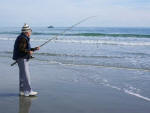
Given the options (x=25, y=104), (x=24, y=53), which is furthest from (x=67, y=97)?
(x=24, y=53)

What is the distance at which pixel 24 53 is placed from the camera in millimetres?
6340

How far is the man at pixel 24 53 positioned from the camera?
628cm

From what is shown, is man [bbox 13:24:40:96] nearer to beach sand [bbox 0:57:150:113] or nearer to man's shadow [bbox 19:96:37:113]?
man's shadow [bbox 19:96:37:113]

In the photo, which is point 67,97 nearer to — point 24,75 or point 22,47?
point 24,75

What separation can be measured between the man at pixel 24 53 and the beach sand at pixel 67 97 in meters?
0.29

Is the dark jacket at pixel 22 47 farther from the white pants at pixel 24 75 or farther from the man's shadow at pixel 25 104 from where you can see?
the man's shadow at pixel 25 104

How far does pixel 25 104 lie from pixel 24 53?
1104 mm

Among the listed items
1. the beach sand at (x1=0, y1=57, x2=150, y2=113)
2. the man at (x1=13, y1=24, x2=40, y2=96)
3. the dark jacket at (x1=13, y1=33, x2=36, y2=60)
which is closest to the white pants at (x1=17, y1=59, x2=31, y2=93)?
the man at (x1=13, y1=24, x2=40, y2=96)

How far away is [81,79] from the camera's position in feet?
29.0

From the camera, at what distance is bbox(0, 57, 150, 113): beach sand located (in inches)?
225

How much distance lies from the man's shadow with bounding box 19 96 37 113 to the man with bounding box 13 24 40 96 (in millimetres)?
166

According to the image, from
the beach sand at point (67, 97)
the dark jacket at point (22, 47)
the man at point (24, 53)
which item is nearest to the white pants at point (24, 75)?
the man at point (24, 53)

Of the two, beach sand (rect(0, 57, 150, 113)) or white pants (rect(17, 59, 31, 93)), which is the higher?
white pants (rect(17, 59, 31, 93))

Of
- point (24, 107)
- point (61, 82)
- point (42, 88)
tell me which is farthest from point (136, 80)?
point (24, 107)
